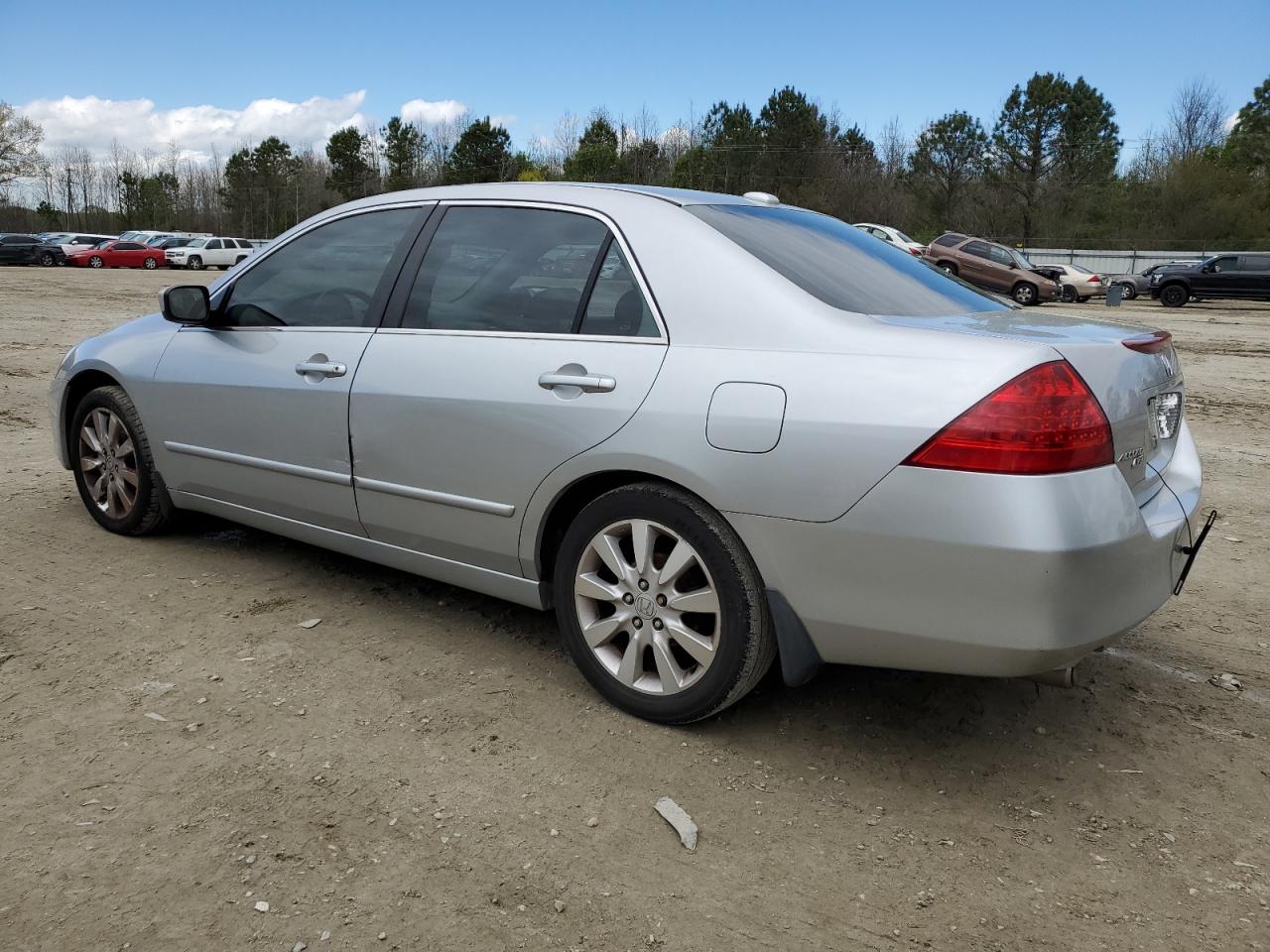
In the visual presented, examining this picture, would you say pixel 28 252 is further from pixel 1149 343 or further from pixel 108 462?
pixel 1149 343

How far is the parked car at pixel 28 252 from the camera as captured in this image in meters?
41.6

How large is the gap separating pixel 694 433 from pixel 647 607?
557 millimetres

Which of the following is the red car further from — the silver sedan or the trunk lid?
the trunk lid

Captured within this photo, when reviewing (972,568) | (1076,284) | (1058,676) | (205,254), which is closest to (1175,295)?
(1076,284)

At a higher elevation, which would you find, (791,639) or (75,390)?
(75,390)

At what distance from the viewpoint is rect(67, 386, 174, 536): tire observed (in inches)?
182

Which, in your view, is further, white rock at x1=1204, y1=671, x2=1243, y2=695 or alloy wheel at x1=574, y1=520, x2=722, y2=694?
white rock at x1=1204, y1=671, x2=1243, y2=695

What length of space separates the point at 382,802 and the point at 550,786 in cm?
44

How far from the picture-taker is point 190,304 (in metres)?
4.24

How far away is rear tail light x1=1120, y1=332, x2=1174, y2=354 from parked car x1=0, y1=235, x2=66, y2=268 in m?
47.5

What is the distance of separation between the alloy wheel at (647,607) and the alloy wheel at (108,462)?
2.65 m

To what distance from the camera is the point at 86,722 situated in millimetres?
3045

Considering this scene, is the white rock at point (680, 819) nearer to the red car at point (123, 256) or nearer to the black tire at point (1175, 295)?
the black tire at point (1175, 295)

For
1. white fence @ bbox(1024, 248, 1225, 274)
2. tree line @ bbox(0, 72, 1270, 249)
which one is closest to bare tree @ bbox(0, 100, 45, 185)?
tree line @ bbox(0, 72, 1270, 249)
